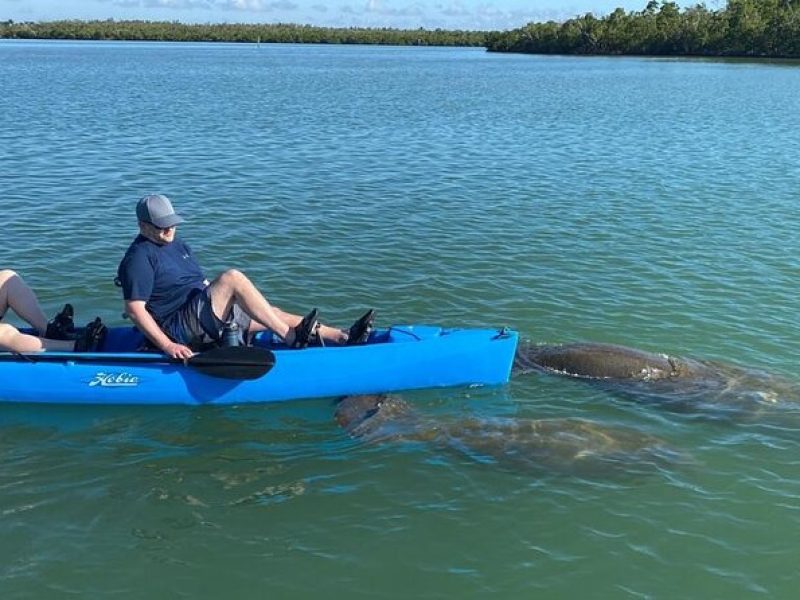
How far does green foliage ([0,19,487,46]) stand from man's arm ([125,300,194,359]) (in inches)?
6158

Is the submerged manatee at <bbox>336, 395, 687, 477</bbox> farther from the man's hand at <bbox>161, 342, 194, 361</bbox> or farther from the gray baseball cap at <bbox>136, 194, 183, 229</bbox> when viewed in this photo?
the gray baseball cap at <bbox>136, 194, 183, 229</bbox>

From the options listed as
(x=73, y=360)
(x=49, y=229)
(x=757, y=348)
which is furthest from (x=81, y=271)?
(x=757, y=348)

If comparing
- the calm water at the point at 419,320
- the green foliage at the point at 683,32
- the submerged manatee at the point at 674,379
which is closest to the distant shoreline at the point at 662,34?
the green foliage at the point at 683,32

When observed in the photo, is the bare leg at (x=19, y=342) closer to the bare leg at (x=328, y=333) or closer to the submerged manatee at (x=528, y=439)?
the bare leg at (x=328, y=333)

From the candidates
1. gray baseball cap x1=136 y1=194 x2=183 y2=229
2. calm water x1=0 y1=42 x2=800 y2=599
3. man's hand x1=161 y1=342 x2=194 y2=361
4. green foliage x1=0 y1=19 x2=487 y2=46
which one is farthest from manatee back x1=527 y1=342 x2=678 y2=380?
green foliage x1=0 y1=19 x2=487 y2=46

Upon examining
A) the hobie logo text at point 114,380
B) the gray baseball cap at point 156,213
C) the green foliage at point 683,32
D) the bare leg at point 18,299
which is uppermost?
the green foliage at point 683,32

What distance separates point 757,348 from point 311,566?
266 inches

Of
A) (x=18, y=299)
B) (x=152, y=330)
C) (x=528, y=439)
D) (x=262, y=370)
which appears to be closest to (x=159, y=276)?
(x=152, y=330)

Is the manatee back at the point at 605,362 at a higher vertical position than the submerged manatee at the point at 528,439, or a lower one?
higher

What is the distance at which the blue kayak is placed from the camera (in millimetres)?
8430

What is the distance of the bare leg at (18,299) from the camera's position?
8703 mm

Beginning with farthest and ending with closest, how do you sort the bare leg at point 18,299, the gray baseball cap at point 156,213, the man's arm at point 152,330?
1. the bare leg at point 18,299
2. the man's arm at point 152,330
3. the gray baseball cap at point 156,213

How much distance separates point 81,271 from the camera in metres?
13.0

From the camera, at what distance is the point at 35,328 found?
8.93 meters
